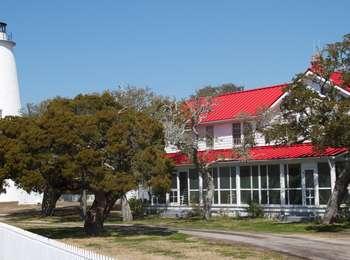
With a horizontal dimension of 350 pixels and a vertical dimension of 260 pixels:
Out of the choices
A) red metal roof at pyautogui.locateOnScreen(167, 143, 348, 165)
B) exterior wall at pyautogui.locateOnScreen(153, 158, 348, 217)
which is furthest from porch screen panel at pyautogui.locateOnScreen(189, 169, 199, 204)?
red metal roof at pyautogui.locateOnScreen(167, 143, 348, 165)

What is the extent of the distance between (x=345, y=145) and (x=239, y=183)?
44.6ft

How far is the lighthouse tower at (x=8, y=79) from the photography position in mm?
58688

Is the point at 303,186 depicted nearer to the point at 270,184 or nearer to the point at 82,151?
the point at 270,184

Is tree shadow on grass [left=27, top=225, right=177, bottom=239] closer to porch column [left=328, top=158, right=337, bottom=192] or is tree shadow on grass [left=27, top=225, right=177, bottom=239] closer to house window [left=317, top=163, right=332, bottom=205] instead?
house window [left=317, top=163, right=332, bottom=205]

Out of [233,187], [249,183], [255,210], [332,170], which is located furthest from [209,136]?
[332,170]

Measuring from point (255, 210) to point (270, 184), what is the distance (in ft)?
5.60

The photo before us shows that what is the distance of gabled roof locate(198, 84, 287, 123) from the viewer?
4044 centimetres

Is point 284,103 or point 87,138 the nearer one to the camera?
point 87,138

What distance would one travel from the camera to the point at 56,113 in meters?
26.0

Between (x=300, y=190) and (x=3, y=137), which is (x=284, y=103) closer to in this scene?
(x=300, y=190)

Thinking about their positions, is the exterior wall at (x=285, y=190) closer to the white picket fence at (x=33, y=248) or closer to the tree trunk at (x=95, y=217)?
the tree trunk at (x=95, y=217)

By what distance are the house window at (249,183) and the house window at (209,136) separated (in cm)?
358

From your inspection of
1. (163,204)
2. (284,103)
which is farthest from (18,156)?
(163,204)

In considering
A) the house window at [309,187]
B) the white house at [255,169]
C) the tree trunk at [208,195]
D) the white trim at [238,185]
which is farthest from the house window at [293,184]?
the tree trunk at [208,195]
